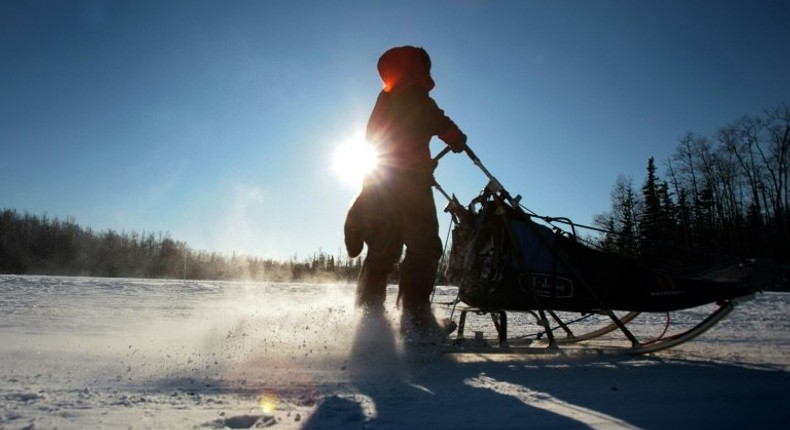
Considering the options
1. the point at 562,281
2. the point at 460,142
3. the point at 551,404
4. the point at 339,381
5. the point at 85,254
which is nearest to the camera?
the point at 551,404

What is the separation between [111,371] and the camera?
2.37 m

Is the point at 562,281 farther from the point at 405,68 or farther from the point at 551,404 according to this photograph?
the point at 405,68

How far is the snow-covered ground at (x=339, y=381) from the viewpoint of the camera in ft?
5.38

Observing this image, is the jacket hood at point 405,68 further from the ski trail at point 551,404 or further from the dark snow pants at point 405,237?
the ski trail at point 551,404

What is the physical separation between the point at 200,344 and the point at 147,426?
1818mm

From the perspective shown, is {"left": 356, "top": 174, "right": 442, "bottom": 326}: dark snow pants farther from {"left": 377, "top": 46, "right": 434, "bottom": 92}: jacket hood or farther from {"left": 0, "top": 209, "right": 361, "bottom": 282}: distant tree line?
{"left": 0, "top": 209, "right": 361, "bottom": 282}: distant tree line

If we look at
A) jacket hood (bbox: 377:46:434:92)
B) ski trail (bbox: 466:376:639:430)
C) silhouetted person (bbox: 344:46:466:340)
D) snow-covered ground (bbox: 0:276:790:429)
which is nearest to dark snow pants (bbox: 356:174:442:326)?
silhouetted person (bbox: 344:46:466:340)

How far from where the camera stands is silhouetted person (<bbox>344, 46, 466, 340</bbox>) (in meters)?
3.53

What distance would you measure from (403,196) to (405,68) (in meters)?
1.10

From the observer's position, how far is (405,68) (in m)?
3.77

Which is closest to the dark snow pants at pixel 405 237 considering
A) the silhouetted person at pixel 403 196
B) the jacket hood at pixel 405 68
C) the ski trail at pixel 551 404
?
the silhouetted person at pixel 403 196

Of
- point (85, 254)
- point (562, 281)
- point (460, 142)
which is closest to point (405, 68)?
point (460, 142)

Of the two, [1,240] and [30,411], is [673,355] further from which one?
[1,240]

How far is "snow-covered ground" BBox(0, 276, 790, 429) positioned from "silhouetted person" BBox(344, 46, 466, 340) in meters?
0.30
